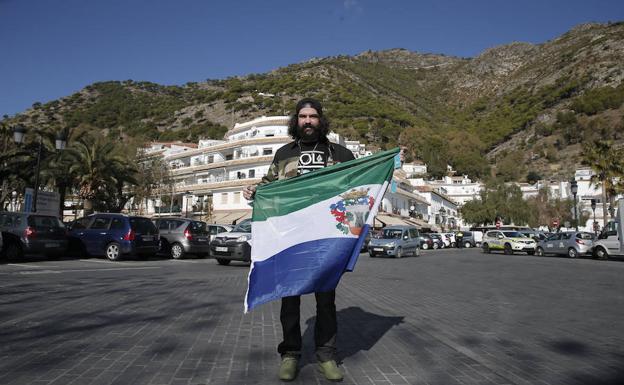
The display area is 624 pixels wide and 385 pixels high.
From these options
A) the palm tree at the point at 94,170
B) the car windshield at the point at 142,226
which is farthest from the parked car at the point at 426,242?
the car windshield at the point at 142,226

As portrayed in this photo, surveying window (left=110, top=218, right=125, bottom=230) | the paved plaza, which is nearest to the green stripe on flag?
the paved plaza

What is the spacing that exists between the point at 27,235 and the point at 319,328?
1529cm

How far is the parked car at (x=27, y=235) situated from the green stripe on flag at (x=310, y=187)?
14545mm

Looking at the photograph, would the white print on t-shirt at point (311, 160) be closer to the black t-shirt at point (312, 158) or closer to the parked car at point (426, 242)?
the black t-shirt at point (312, 158)

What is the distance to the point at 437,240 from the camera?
47.7 meters

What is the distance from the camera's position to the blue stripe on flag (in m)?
3.97

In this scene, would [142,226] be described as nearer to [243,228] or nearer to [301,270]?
[243,228]

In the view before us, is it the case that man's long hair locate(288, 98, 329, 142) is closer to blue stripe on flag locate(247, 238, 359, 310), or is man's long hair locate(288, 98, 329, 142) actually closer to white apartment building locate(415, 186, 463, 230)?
blue stripe on flag locate(247, 238, 359, 310)

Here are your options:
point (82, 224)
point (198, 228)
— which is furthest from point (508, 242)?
point (82, 224)

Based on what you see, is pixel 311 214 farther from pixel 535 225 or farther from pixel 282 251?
pixel 535 225

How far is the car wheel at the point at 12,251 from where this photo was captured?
15434 millimetres

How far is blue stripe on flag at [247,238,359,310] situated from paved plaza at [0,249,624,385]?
0.70 meters

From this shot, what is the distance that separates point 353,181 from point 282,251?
915 mm

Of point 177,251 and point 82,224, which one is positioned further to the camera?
point 177,251
